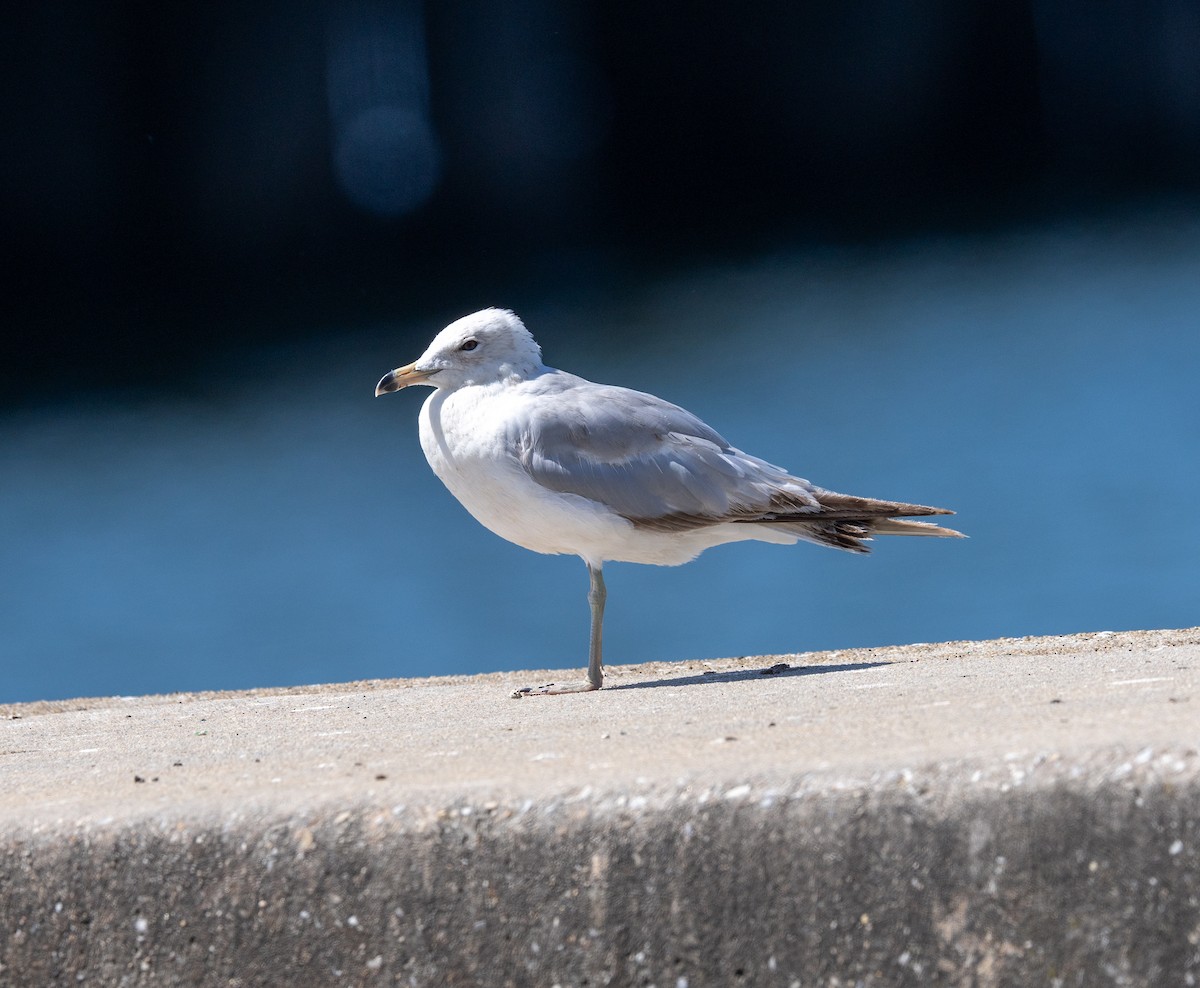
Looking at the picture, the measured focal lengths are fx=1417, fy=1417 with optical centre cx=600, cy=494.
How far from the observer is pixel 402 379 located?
13.5 ft

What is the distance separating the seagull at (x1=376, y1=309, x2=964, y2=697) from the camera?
379 cm

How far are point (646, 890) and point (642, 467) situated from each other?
80.2 inches

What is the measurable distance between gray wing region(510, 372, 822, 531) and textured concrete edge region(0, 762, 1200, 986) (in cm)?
187

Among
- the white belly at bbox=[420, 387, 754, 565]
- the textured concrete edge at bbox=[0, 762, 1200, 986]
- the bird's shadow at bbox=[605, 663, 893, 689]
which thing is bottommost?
the textured concrete edge at bbox=[0, 762, 1200, 986]

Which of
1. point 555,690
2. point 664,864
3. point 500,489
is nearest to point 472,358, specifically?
point 500,489

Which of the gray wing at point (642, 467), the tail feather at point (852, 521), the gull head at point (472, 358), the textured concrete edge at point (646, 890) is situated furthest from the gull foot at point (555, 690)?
the textured concrete edge at point (646, 890)

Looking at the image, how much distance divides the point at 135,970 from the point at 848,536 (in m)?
2.44

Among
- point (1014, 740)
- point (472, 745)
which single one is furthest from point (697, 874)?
point (472, 745)

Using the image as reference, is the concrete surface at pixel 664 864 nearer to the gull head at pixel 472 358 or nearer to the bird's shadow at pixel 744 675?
the bird's shadow at pixel 744 675

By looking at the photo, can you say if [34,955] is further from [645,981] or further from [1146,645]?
[1146,645]

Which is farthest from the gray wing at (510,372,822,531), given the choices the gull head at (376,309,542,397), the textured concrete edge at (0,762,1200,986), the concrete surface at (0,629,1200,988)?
the textured concrete edge at (0,762,1200,986)

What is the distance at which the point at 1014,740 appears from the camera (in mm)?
1975

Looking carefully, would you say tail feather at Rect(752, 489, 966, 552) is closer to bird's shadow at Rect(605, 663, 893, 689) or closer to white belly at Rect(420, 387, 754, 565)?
white belly at Rect(420, 387, 754, 565)

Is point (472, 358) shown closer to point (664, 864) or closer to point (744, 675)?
point (744, 675)
